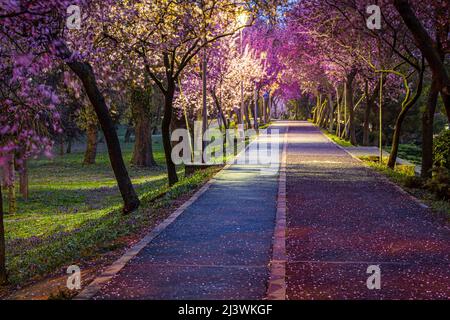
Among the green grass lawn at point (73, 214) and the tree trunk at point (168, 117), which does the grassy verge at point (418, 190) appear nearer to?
the green grass lawn at point (73, 214)

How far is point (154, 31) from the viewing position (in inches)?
734

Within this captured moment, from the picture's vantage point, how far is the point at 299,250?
910cm

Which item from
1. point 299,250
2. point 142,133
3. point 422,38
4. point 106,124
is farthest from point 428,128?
point 142,133

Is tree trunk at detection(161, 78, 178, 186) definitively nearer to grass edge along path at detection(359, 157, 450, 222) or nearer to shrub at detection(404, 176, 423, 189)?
grass edge along path at detection(359, 157, 450, 222)

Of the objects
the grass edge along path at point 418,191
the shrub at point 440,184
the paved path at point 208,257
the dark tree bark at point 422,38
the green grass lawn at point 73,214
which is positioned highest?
the dark tree bark at point 422,38

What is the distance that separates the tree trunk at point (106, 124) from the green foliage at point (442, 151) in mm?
10371

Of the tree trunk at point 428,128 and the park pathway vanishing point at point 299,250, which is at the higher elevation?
the tree trunk at point 428,128

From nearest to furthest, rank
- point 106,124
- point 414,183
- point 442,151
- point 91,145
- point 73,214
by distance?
point 106,124 < point 414,183 < point 73,214 < point 442,151 < point 91,145

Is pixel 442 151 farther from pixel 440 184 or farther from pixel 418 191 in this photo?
pixel 440 184

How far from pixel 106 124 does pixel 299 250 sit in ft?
24.6

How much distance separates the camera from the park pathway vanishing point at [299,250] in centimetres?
711

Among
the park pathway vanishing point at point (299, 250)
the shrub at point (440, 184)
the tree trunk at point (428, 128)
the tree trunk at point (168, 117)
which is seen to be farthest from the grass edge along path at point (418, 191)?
the tree trunk at point (168, 117)

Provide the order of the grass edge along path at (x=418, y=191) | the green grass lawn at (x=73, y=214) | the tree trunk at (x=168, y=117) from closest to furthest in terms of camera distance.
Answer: the green grass lawn at (x=73, y=214) < the grass edge along path at (x=418, y=191) < the tree trunk at (x=168, y=117)
